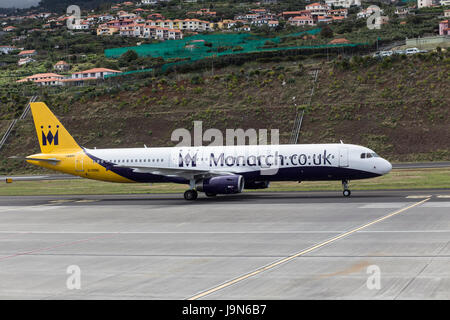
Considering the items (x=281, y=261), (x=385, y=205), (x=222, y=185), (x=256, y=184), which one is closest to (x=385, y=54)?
(x=256, y=184)

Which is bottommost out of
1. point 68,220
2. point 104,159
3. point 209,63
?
point 68,220

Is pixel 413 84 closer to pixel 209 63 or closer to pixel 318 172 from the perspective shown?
pixel 209 63

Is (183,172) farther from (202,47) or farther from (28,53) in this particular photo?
(28,53)

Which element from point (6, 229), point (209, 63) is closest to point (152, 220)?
point (6, 229)

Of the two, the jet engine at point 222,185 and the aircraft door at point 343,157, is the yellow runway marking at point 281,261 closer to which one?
the aircraft door at point 343,157

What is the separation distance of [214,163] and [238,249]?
20.5 meters

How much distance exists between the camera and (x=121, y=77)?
348ft

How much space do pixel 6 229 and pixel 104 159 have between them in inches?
586

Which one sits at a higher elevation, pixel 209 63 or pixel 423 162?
pixel 209 63

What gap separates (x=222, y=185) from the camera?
39781 millimetres

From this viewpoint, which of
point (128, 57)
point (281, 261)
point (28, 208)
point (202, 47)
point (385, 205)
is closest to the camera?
point (281, 261)

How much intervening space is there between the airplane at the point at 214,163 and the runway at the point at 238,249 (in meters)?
1.77

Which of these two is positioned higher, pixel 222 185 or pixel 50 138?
pixel 50 138

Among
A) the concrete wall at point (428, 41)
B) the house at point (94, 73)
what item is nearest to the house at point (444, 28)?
the concrete wall at point (428, 41)
